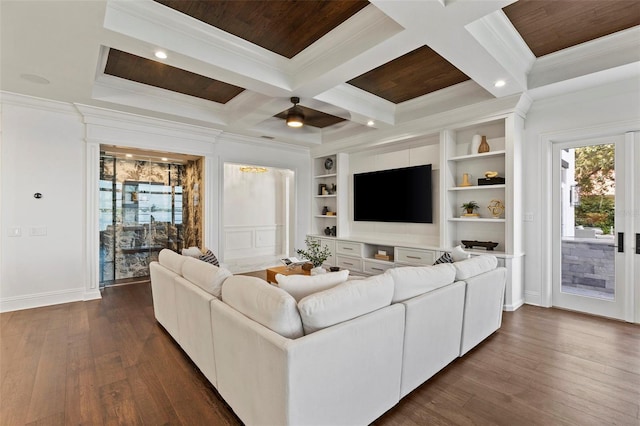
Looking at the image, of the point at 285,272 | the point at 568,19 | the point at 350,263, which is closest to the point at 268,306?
the point at 285,272

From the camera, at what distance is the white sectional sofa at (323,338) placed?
1.46 m

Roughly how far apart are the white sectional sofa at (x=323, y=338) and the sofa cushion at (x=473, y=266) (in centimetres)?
2

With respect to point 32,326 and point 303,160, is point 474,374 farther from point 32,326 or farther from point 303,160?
point 303,160

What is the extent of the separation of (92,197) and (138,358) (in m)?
2.80

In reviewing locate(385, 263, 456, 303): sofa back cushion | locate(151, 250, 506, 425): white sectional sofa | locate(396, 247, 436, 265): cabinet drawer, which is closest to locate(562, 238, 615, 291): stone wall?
locate(396, 247, 436, 265): cabinet drawer

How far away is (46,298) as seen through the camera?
402cm

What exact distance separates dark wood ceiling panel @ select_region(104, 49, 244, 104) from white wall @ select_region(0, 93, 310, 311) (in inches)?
29.8

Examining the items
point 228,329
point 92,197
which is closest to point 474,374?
point 228,329

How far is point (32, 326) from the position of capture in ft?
10.8

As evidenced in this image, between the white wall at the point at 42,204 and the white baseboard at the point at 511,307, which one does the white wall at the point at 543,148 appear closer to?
the white baseboard at the point at 511,307

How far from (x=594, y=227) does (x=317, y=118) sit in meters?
4.30

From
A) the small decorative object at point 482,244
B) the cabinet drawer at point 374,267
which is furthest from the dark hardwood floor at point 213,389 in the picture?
the cabinet drawer at point 374,267

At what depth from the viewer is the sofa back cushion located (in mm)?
2041

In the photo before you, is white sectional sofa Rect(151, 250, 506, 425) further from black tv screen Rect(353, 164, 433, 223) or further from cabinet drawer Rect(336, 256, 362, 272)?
cabinet drawer Rect(336, 256, 362, 272)
